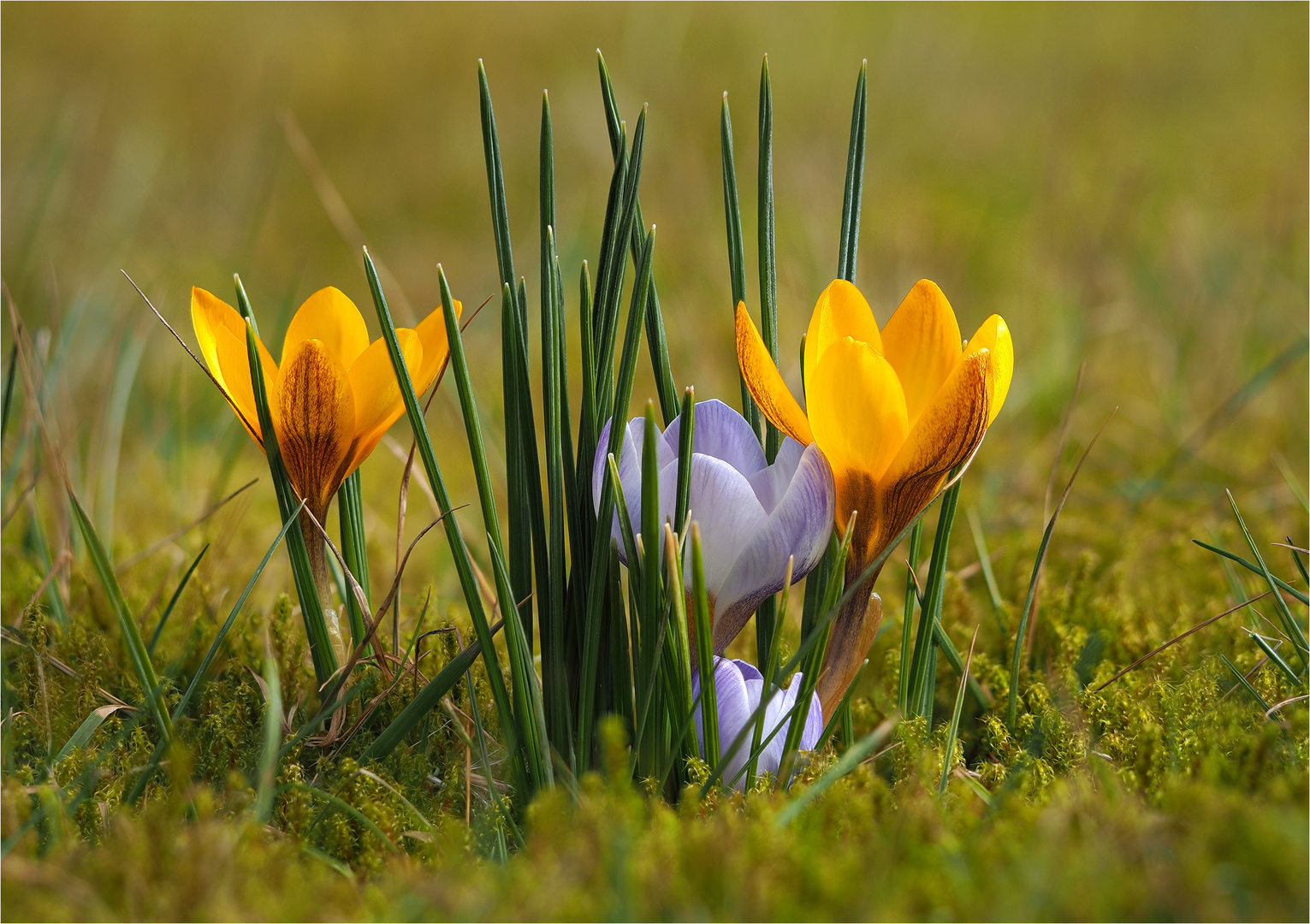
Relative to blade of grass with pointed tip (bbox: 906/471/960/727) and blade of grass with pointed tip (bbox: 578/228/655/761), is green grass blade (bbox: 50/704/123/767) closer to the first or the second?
blade of grass with pointed tip (bbox: 578/228/655/761)

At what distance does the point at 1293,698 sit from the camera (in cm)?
51

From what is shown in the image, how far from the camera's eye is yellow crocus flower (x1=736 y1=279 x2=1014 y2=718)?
45 cm

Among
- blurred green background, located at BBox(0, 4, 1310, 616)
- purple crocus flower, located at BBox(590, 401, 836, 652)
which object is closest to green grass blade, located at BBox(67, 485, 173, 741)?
purple crocus flower, located at BBox(590, 401, 836, 652)

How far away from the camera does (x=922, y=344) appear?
0.51m

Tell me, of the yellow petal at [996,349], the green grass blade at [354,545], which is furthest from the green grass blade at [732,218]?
the green grass blade at [354,545]

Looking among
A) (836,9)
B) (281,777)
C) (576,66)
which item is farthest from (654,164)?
(281,777)

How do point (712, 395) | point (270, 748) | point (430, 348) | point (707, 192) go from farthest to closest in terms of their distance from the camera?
point (707, 192) → point (712, 395) → point (430, 348) → point (270, 748)

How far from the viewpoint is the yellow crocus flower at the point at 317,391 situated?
49 cm

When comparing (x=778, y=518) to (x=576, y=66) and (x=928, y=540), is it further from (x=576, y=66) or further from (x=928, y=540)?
(x=576, y=66)

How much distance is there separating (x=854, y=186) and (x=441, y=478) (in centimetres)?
29

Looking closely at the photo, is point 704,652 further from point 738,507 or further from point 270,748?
point 270,748

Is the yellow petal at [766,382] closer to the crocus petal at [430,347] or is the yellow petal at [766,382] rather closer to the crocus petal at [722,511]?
the crocus petal at [722,511]

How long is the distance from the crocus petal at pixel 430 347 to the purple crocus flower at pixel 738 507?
106mm

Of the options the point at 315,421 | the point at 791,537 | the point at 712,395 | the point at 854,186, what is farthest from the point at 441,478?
the point at 712,395
